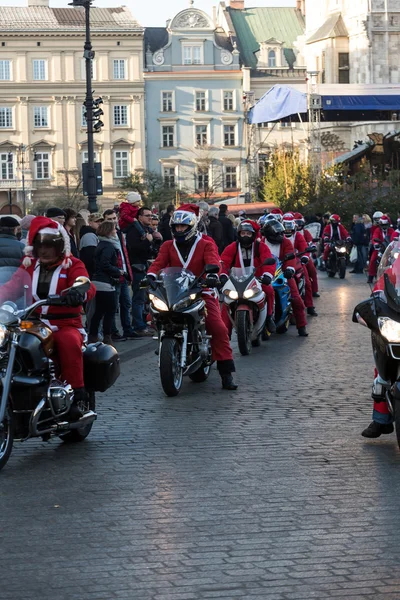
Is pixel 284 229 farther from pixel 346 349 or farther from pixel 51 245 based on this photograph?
pixel 51 245

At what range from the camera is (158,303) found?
38.8 ft

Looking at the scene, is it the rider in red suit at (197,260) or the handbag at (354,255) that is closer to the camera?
the rider in red suit at (197,260)

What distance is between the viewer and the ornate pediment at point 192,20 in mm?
94750

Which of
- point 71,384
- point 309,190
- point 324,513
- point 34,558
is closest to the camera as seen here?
point 34,558

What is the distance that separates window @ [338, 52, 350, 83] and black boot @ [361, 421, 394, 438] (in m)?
81.7

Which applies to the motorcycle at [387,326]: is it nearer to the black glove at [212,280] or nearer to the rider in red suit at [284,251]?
the black glove at [212,280]

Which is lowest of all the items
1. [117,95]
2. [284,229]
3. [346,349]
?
[346,349]

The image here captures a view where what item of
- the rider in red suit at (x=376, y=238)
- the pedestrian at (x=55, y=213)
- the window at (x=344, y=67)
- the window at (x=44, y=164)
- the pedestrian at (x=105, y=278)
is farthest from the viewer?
the window at (x=44, y=164)

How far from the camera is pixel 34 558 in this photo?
585 cm

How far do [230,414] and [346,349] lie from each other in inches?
227

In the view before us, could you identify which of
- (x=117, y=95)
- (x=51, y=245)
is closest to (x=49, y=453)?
(x=51, y=245)

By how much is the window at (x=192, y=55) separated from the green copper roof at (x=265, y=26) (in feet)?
18.8

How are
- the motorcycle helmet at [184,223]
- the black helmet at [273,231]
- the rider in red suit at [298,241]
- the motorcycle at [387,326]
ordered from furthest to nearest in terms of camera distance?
1. the rider in red suit at [298,241]
2. the black helmet at [273,231]
3. the motorcycle helmet at [184,223]
4. the motorcycle at [387,326]

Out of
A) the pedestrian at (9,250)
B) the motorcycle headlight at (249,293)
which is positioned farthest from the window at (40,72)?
the pedestrian at (9,250)
